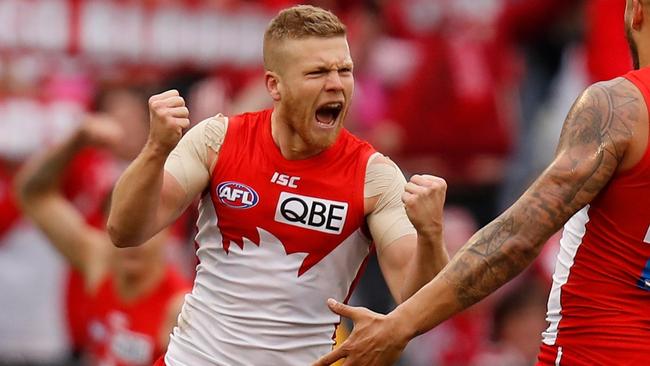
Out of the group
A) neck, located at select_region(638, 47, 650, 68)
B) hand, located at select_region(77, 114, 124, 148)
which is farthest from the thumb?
hand, located at select_region(77, 114, 124, 148)

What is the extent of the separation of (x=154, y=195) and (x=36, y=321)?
18.1ft

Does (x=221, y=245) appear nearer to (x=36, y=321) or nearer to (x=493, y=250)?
(x=493, y=250)

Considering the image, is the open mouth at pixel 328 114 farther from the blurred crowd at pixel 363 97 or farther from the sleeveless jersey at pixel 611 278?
the blurred crowd at pixel 363 97

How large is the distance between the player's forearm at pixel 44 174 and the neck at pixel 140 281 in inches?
25.1

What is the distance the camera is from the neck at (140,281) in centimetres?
916

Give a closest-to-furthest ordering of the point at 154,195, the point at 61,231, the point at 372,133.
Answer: the point at 154,195 < the point at 61,231 < the point at 372,133

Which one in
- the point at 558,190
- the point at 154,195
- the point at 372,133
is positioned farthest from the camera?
the point at 372,133

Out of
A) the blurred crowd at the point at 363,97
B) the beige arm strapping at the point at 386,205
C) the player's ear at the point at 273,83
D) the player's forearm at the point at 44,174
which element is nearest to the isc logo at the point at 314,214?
the beige arm strapping at the point at 386,205

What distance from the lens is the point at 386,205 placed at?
6.37 metres

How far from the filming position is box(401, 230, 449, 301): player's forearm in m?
6.03

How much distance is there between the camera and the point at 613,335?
18.7 ft

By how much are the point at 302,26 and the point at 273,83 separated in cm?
27

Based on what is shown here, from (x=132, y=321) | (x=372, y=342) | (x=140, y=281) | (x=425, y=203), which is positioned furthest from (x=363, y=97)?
(x=372, y=342)

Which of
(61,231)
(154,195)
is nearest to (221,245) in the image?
(154,195)
